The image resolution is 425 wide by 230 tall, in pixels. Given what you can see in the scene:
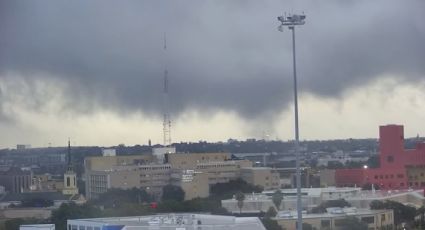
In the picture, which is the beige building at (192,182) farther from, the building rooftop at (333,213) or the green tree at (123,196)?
the building rooftop at (333,213)

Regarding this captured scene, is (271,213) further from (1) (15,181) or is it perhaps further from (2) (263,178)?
(1) (15,181)

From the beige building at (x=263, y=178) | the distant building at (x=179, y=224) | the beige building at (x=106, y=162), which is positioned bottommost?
the distant building at (x=179, y=224)

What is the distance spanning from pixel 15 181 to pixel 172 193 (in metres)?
22.7

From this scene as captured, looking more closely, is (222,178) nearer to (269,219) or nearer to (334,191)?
(334,191)

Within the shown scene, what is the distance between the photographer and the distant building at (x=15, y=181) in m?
76.8

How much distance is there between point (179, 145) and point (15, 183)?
122 ft

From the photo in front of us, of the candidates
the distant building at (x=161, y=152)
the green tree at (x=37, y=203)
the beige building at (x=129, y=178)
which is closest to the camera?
the green tree at (x=37, y=203)

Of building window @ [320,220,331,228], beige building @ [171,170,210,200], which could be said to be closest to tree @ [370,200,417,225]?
building window @ [320,220,331,228]

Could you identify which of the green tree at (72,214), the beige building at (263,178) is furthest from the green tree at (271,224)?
the beige building at (263,178)

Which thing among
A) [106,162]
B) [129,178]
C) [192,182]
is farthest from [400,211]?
[106,162]

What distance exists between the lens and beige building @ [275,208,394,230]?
35594mm

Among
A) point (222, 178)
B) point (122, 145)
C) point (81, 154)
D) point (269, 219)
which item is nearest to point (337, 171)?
point (222, 178)

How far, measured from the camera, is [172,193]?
197ft

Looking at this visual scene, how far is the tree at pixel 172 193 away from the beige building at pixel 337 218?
2028 centimetres
